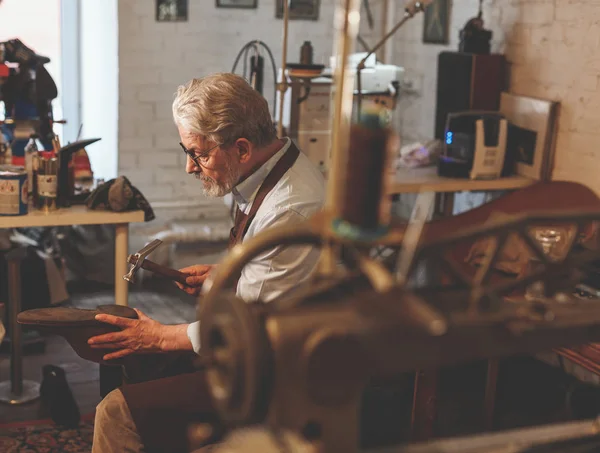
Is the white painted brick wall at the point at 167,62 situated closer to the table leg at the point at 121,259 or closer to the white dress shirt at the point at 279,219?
the table leg at the point at 121,259

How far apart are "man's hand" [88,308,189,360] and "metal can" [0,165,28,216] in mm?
1057

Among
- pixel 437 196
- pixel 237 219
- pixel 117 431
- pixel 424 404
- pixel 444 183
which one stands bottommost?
pixel 424 404

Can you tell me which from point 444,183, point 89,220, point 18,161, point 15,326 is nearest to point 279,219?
point 89,220

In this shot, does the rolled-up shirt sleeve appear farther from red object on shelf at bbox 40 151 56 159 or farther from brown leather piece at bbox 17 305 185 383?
red object on shelf at bbox 40 151 56 159

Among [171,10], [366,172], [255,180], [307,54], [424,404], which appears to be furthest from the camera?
[171,10]

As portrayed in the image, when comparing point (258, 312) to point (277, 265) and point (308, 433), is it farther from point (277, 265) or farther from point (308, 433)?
point (277, 265)

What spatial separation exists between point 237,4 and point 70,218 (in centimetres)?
211

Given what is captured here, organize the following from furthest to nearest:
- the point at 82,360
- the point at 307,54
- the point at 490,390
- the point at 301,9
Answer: the point at 301,9, the point at 307,54, the point at 82,360, the point at 490,390

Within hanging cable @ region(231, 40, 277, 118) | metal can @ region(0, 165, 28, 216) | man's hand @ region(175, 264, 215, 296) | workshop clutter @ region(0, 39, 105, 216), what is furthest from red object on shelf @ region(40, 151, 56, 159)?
hanging cable @ region(231, 40, 277, 118)

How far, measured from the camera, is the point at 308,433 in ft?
3.89

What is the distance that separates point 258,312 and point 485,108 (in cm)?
343

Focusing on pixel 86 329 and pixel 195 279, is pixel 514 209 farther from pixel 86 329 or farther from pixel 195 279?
pixel 86 329

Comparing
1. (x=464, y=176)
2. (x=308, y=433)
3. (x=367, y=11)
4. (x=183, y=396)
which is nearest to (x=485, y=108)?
(x=464, y=176)

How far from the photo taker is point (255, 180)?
2.52m
